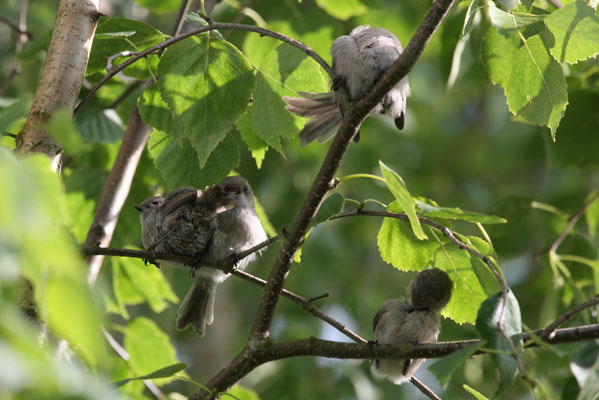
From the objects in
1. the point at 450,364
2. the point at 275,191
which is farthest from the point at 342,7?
the point at 450,364

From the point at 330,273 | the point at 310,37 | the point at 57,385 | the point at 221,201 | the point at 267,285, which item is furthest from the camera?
the point at 330,273

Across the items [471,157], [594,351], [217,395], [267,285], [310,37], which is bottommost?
[471,157]

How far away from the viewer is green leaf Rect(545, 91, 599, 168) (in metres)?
3.44

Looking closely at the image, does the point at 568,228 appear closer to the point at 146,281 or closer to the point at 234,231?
the point at 234,231

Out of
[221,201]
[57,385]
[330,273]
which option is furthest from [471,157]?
[57,385]

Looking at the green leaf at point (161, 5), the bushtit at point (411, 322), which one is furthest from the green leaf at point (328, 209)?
the green leaf at point (161, 5)

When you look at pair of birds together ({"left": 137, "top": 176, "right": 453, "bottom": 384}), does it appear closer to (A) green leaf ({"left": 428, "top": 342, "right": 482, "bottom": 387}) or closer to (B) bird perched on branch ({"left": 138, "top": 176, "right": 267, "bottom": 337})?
(B) bird perched on branch ({"left": 138, "top": 176, "right": 267, "bottom": 337})

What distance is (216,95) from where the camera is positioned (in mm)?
2477

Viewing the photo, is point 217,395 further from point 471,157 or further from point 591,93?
point 471,157

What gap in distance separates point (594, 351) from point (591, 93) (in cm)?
181

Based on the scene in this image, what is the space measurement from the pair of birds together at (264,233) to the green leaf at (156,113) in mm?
482

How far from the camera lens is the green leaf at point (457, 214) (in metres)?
2.08

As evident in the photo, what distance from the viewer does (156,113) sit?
2.67 meters

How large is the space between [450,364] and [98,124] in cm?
230
